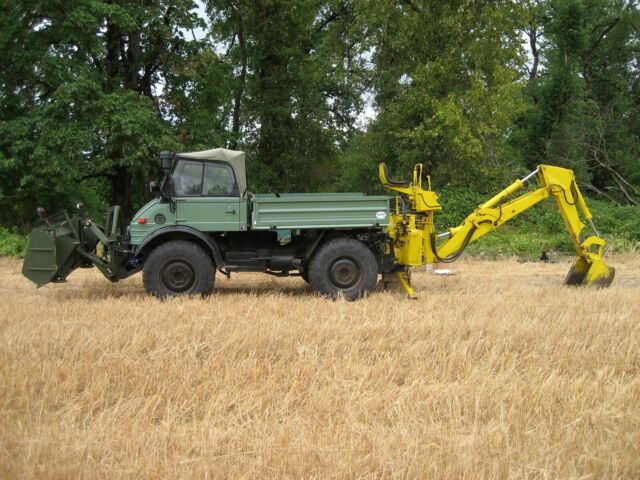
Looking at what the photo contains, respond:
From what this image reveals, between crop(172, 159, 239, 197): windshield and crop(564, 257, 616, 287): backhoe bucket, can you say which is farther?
crop(564, 257, 616, 287): backhoe bucket

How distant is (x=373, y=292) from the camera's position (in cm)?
941

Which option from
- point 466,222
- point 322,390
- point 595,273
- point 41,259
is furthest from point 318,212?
point 322,390

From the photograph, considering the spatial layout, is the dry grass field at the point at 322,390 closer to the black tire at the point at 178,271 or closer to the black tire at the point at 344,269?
the black tire at the point at 178,271

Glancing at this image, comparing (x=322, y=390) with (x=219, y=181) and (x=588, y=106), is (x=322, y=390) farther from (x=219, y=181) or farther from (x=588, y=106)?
(x=588, y=106)

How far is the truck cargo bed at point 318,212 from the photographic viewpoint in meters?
8.76

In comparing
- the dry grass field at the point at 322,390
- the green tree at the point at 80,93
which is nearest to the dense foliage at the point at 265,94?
the green tree at the point at 80,93

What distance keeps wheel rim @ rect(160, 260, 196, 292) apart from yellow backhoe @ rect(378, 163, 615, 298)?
3025mm

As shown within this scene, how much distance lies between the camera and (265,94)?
70.2ft

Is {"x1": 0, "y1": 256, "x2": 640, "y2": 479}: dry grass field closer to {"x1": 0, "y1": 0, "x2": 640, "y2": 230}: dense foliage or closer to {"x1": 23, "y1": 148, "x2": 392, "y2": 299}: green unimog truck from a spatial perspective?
{"x1": 23, "y1": 148, "x2": 392, "y2": 299}: green unimog truck

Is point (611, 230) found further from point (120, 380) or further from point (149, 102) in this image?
point (120, 380)

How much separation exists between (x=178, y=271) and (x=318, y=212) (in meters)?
2.17

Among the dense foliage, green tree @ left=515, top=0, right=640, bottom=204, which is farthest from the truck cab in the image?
green tree @ left=515, top=0, right=640, bottom=204

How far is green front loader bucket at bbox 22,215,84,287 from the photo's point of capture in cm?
865

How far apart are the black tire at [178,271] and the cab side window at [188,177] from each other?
2.52 feet
